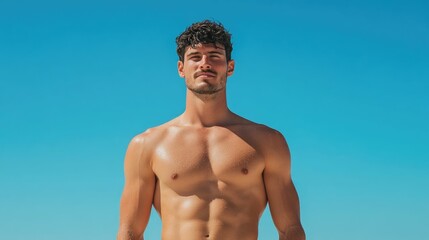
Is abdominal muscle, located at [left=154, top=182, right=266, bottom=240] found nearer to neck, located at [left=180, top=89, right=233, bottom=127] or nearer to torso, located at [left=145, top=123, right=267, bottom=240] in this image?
torso, located at [left=145, top=123, right=267, bottom=240]

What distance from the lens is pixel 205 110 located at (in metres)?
8.35

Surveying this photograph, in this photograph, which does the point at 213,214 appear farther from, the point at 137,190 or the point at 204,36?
the point at 204,36

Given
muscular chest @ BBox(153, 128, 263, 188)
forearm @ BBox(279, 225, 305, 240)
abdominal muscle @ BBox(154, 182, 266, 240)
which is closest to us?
abdominal muscle @ BBox(154, 182, 266, 240)

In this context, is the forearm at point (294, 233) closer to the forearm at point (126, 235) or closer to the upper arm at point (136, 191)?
the upper arm at point (136, 191)

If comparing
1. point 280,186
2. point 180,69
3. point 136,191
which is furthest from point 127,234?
point 180,69

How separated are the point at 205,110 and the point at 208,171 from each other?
0.87 meters

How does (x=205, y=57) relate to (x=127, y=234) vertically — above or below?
above

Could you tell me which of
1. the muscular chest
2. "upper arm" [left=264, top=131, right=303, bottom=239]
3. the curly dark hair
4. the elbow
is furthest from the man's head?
the elbow

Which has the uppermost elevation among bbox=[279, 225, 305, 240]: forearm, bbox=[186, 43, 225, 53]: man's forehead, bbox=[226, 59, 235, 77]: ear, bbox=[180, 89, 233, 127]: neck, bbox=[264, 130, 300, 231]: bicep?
bbox=[186, 43, 225, 53]: man's forehead

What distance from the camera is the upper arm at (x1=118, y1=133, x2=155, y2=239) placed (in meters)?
8.20

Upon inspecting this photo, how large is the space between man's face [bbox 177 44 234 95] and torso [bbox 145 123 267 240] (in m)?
0.58

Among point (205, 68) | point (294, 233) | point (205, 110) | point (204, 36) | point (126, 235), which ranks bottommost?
point (294, 233)

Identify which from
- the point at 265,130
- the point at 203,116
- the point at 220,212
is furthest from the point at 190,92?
the point at 220,212

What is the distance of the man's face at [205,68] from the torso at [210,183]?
58cm
